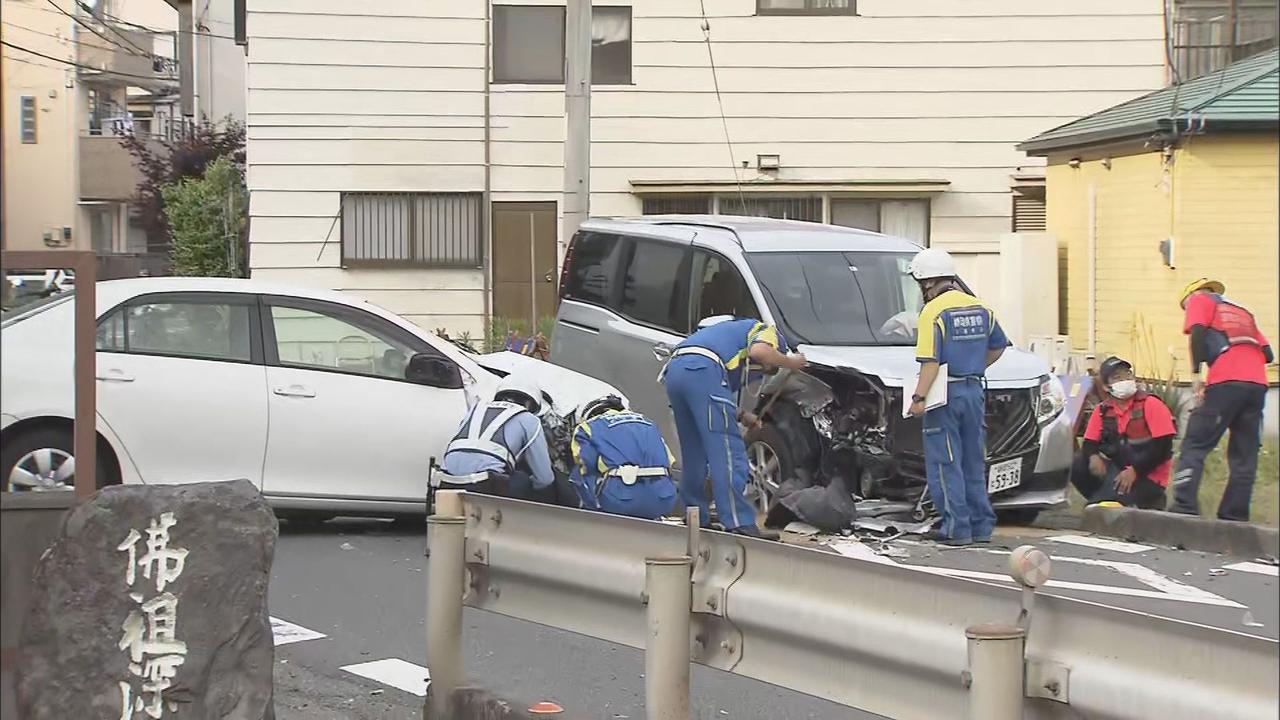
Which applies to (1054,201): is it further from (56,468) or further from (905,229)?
(905,229)

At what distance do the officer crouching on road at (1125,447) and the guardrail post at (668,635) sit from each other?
1284 millimetres

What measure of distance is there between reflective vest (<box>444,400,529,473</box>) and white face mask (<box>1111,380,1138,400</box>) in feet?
13.7

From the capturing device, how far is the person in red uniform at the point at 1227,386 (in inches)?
86.6

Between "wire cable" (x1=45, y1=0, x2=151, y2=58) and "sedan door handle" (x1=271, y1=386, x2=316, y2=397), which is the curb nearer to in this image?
"wire cable" (x1=45, y1=0, x2=151, y2=58)

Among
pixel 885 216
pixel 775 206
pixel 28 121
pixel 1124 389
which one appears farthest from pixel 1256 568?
pixel 885 216

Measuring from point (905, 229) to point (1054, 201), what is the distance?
38.7ft

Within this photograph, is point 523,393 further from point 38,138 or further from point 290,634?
point 38,138

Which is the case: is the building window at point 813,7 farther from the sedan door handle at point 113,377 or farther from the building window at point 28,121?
the building window at point 28,121

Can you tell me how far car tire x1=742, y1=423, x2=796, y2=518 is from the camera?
9.66 meters

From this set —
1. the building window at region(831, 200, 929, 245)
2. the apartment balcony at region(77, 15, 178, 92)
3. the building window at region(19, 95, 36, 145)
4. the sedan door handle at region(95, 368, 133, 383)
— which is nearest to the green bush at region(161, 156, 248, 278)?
the building window at region(831, 200, 929, 245)

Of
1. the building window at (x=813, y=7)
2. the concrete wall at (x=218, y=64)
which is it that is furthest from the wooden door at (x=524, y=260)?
the building window at (x=813, y=7)

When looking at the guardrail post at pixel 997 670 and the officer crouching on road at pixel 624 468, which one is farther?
the officer crouching on road at pixel 624 468

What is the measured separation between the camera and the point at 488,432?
793 cm

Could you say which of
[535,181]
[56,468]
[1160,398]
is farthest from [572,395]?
[535,181]
